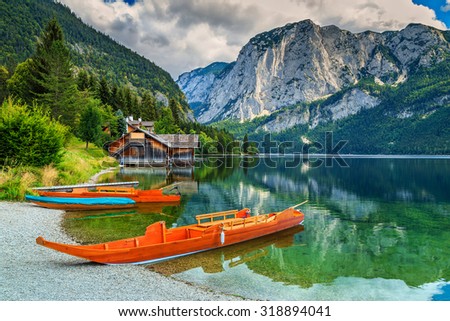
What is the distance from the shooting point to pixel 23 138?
27094mm

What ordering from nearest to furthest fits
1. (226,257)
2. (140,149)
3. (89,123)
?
(226,257), (89,123), (140,149)

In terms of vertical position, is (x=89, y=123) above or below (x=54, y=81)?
below

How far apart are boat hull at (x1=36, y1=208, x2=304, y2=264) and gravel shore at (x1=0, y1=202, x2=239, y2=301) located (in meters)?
0.45

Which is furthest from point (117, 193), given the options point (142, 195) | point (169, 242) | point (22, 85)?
point (22, 85)

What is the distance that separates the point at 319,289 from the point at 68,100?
4709 centimetres

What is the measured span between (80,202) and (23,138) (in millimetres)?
7367

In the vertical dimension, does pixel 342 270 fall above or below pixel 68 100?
below

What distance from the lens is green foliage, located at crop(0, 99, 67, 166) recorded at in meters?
26.7

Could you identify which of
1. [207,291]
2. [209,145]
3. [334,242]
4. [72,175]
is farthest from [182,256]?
[209,145]

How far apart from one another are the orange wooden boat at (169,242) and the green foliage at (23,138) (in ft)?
57.7

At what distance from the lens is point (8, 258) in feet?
40.9

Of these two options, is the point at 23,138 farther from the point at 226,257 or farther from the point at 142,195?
the point at 226,257

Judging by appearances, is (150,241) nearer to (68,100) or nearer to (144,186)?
(144,186)

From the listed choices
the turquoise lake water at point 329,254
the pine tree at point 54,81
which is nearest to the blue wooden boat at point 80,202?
the turquoise lake water at point 329,254
